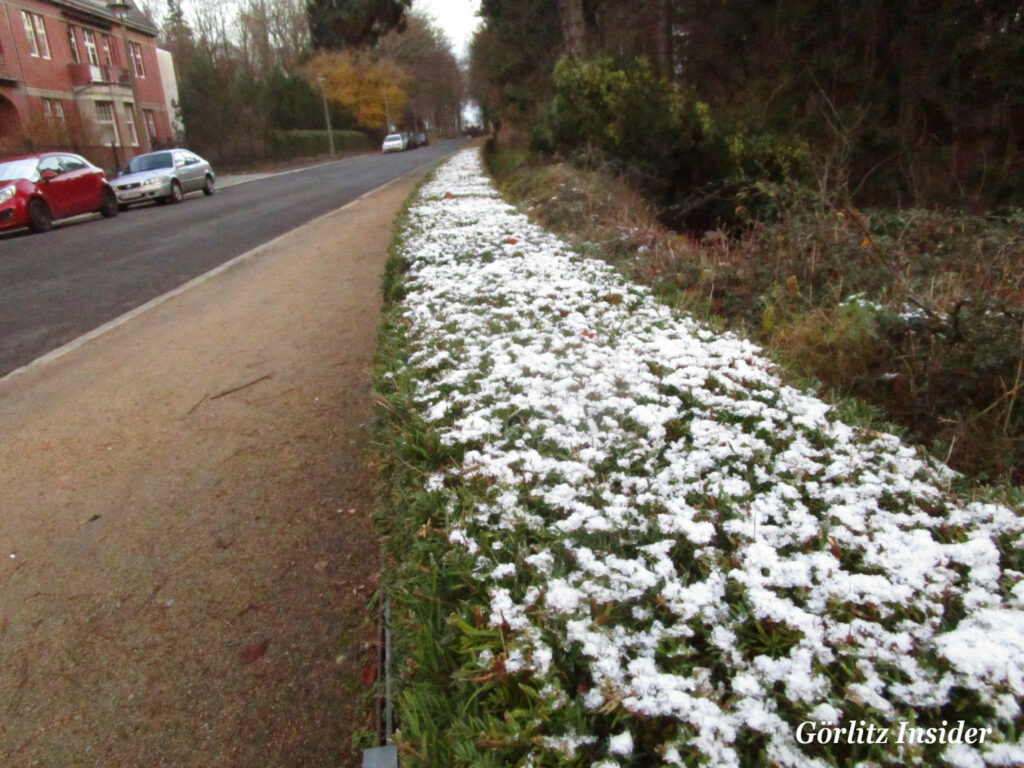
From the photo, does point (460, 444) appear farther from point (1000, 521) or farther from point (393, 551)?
point (1000, 521)

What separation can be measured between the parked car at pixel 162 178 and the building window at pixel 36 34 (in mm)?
16254

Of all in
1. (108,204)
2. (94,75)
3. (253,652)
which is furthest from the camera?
(94,75)

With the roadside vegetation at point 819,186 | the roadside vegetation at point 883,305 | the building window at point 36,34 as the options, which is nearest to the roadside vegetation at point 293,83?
the building window at point 36,34

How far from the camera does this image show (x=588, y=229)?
6.95 meters

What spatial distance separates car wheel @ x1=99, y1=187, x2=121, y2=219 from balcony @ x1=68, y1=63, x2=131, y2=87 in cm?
2143

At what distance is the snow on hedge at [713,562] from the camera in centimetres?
154

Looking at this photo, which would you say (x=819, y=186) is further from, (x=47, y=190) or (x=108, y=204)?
(x=108, y=204)

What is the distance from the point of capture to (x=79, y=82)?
1265 inches

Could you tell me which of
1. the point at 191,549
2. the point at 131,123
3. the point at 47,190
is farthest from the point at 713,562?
the point at 131,123

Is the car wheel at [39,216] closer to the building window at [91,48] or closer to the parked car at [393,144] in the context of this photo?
the building window at [91,48]

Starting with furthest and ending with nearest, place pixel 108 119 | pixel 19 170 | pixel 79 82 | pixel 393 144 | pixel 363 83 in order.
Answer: pixel 363 83
pixel 393 144
pixel 108 119
pixel 79 82
pixel 19 170

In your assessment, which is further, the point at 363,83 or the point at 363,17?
the point at 363,83

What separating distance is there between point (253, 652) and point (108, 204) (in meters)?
16.5

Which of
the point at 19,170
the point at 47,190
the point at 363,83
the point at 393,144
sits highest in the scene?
the point at 363,83
